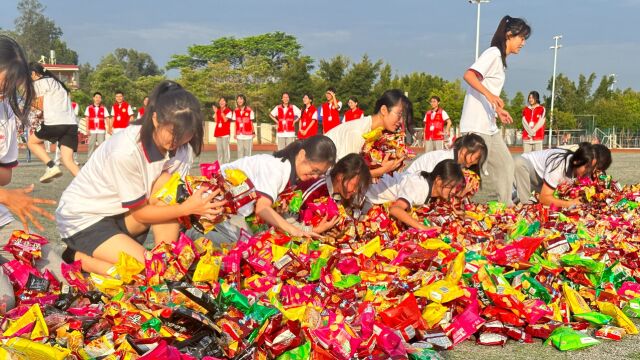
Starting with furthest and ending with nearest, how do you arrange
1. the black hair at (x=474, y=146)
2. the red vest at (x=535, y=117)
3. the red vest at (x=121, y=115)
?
the red vest at (x=121, y=115)
the red vest at (x=535, y=117)
the black hair at (x=474, y=146)

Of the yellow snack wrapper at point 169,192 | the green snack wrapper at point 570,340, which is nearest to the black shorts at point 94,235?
the yellow snack wrapper at point 169,192

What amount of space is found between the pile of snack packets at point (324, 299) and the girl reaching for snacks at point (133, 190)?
185 millimetres

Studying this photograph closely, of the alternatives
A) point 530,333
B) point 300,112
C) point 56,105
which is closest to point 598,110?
point 300,112

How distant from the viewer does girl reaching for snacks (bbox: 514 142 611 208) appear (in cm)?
589

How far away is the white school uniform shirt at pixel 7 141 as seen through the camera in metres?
3.12

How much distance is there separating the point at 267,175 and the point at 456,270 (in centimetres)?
141

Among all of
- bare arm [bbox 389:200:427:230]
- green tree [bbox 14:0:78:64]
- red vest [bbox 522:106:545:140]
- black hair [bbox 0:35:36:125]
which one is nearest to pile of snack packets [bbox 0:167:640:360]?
bare arm [bbox 389:200:427:230]

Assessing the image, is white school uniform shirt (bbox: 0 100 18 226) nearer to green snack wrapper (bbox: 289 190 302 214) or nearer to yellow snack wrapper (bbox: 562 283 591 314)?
green snack wrapper (bbox: 289 190 302 214)

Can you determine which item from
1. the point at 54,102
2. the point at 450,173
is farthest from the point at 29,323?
the point at 54,102

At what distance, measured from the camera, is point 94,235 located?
335 centimetres

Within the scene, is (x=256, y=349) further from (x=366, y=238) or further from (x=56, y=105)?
(x=56, y=105)

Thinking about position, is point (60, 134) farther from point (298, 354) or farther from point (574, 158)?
point (298, 354)

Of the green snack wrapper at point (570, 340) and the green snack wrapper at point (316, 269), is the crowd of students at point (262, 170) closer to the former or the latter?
the green snack wrapper at point (316, 269)

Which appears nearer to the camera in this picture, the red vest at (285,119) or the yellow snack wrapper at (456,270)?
the yellow snack wrapper at (456,270)
